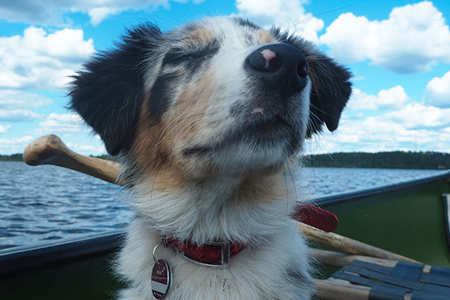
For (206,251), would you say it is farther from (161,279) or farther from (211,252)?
(161,279)

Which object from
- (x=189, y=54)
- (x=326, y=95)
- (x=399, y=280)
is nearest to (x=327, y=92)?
(x=326, y=95)

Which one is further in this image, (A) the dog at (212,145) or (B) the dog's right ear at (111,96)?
(B) the dog's right ear at (111,96)

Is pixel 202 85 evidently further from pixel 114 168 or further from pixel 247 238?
pixel 114 168

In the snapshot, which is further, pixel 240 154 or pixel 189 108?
pixel 189 108

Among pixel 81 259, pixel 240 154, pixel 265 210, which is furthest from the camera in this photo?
pixel 81 259

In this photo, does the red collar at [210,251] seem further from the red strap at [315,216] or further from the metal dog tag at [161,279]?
the red strap at [315,216]

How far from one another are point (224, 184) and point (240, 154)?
0.89 ft

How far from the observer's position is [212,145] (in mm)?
1597

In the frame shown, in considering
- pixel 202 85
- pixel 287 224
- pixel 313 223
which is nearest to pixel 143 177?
pixel 202 85

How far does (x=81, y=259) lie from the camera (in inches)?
95.5

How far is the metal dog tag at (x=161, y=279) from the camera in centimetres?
169

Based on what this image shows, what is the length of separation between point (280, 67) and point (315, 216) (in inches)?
45.1

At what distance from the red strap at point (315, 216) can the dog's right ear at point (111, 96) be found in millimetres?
1169

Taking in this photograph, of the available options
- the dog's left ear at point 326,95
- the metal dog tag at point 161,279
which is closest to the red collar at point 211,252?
the metal dog tag at point 161,279
